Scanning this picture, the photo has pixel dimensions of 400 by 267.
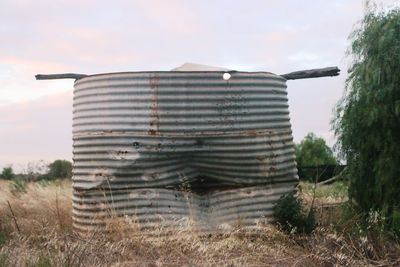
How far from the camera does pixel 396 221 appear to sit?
7.29m

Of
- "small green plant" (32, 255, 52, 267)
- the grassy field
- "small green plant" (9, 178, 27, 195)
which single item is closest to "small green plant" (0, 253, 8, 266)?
the grassy field

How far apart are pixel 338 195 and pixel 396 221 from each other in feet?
11.8

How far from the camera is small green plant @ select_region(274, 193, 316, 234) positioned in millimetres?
7656

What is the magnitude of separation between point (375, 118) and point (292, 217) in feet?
4.62

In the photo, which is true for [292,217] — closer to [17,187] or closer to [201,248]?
[201,248]

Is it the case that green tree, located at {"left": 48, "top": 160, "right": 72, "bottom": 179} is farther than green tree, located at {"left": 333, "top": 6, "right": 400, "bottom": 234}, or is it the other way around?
green tree, located at {"left": 48, "top": 160, "right": 72, "bottom": 179}

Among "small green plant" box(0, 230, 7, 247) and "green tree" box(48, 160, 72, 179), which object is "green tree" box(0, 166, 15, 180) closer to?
"green tree" box(48, 160, 72, 179)

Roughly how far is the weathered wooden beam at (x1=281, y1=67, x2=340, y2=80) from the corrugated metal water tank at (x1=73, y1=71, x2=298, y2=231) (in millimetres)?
683

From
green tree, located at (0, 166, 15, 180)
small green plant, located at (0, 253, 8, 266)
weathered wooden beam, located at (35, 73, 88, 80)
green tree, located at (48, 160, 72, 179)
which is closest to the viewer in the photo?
small green plant, located at (0, 253, 8, 266)

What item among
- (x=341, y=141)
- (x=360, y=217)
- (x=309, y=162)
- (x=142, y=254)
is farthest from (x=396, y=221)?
(x=309, y=162)

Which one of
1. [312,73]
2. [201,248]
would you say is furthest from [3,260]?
[312,73]

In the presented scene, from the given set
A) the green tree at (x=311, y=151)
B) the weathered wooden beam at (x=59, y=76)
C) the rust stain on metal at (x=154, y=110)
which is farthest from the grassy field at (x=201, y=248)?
the green tree at (x=311, y=151)

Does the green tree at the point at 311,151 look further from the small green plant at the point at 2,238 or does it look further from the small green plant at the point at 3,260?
the small green plant at the point at 3,260

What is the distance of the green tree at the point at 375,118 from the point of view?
7449 millimetres
